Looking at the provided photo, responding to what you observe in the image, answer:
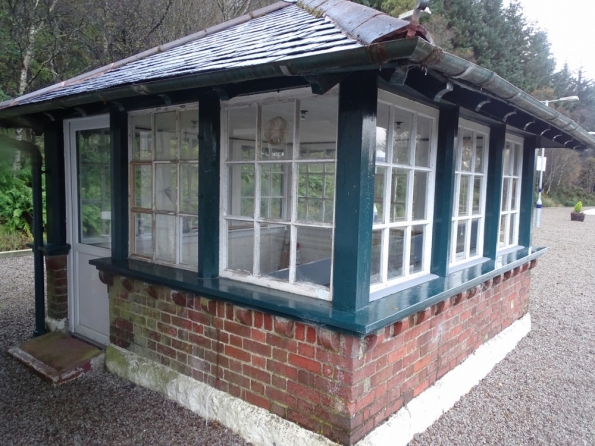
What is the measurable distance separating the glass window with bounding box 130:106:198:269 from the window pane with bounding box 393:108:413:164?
5.07 ft

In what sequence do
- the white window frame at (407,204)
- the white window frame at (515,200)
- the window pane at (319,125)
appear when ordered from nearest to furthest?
1. the white window frame at (407,204)
2. the window pane at (319,125)
3. the white window frame at (515,200)

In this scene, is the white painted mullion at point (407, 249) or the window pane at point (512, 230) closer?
the white painted mullion at point (407, 249)

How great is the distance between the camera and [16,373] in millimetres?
4016

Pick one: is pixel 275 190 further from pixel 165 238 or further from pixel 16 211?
pixel 16 211

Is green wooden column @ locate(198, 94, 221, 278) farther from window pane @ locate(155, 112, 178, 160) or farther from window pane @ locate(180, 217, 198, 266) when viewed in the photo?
window pane @ locate(155, 112, 178, 160)

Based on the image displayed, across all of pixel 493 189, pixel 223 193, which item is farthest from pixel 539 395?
pixel 223 193

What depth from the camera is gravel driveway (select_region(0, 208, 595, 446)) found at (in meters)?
3.10

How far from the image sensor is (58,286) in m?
4.53

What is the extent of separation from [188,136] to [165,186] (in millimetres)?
495

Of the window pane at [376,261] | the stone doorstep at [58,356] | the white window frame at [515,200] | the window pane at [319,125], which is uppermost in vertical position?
the window pane at [319,125]

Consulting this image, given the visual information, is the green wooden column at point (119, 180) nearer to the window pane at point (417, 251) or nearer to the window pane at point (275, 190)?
the window pane at point (275, 190)

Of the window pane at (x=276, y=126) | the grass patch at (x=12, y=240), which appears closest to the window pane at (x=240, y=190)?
the window pane at (x=276, y=126)

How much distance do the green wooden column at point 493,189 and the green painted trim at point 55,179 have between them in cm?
431

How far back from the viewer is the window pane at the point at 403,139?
317 centimetres
